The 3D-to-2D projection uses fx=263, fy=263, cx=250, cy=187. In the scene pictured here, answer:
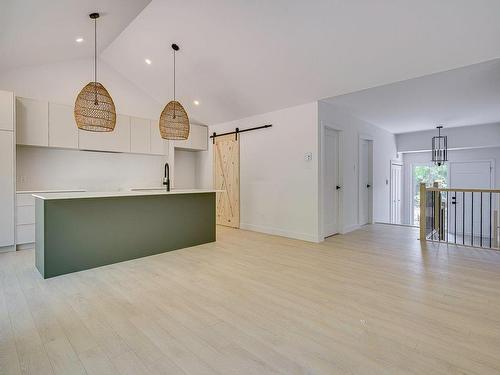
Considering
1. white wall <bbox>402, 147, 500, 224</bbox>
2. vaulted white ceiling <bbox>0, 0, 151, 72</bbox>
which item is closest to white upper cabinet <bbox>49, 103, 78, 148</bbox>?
vaulted white ceiling <bbox>0, 0, 151, 72</bbox>

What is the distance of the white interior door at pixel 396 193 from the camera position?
26.5 ft

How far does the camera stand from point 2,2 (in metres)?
2.77

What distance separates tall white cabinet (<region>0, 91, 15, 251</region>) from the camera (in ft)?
13.2

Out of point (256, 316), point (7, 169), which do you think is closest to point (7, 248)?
point (7, 169)

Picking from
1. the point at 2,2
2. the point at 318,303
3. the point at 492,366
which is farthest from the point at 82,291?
the point at 492,366

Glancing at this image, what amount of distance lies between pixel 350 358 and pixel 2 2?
4.57 metres

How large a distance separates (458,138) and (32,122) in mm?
9759

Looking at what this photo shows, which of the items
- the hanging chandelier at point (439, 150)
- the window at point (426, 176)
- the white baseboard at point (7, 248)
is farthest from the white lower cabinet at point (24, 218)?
the window at point (426, 176)

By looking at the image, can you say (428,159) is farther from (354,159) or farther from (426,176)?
(354,159)

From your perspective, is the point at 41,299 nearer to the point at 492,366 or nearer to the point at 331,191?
the point at 492,366

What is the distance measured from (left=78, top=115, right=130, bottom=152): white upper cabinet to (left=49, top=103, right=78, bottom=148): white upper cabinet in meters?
0.13

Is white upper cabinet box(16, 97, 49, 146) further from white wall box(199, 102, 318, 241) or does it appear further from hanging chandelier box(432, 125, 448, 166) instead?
hanging chandelier box(432, 125, 448, 166)

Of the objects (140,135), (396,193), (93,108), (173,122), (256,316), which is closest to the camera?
(256,316)

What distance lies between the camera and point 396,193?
8.33m
